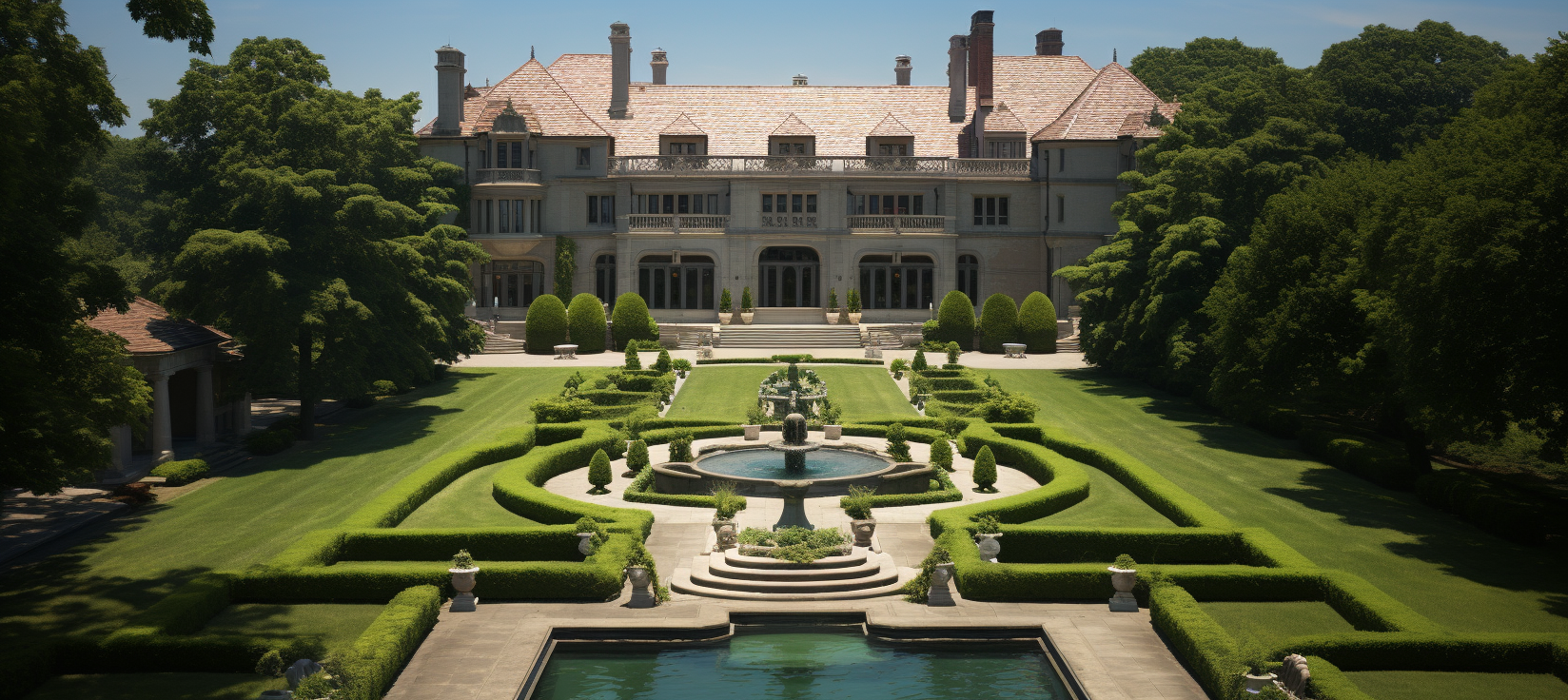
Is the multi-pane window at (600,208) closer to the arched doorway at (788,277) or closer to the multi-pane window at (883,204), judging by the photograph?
the arched doorway at (788,277)

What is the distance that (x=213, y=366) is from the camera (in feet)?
129

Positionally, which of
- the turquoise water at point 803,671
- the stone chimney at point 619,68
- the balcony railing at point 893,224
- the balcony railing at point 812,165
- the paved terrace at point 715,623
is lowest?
the turquoise water at point 803,671

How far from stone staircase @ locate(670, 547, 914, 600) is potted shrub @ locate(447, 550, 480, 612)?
3691 millimetres

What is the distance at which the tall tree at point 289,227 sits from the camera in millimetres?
36875

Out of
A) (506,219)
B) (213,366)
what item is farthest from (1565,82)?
(506,219)

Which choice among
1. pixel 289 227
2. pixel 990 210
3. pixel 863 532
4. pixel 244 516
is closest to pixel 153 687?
pixel 244 516

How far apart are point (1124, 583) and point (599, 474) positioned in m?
13.8

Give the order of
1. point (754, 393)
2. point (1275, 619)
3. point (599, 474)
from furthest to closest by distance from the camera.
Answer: point (754, 393) → point (599, 474) → point (1275, 619)

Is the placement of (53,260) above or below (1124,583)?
above

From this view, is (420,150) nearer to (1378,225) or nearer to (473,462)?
(473,462)

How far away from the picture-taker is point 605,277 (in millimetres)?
69312

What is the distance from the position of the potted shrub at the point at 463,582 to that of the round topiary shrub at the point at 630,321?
3860 centimetres

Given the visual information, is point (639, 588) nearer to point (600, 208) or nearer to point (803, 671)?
point (803, 671)

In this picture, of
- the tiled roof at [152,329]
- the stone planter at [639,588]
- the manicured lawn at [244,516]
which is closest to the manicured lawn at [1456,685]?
the stone planter at [639,588]
